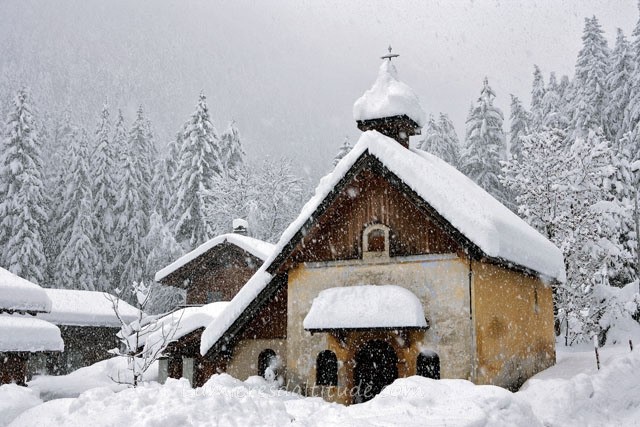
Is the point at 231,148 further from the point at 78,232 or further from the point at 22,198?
the point at 22,198

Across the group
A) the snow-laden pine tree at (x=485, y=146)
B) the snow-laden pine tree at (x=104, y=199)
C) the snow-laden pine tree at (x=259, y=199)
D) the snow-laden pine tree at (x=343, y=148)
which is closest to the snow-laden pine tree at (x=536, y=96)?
the snow-laden pine tree at (x=485, y=146)

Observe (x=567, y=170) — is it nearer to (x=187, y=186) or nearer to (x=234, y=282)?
(x=234, y=282)

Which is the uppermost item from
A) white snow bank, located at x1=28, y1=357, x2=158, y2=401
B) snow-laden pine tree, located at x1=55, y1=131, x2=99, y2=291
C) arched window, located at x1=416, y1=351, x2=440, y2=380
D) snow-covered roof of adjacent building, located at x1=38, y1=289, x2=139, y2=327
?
snow-laden pine tree, located at x1=55, y1=131, x2=99, y2=291

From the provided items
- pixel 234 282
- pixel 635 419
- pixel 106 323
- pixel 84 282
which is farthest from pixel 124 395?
pixel 84 282

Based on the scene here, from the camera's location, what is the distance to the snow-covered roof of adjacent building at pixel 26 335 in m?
21.0

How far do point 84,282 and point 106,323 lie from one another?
10135 mm

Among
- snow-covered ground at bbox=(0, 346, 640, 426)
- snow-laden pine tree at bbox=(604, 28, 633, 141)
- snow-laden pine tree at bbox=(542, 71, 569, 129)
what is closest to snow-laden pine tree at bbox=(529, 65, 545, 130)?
snow-laden pine tree at bbox=(542, 71, 569, 129)

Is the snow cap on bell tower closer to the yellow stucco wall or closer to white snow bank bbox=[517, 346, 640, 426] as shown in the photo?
the yellow stucco wall

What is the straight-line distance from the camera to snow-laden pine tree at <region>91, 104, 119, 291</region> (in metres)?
47.2

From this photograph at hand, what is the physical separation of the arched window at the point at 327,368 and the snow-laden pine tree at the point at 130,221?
109ft

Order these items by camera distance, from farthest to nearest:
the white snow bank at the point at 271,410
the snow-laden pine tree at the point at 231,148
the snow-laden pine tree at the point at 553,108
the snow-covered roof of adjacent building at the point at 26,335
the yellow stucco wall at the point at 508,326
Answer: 1. the snow-laden pine tree at the point at 231,148
2. the snow-laden pine tree at the point at 553,108
3. the snow-covered roof of adjacent building at the point at 26,335
4. the yellow stucco wall at the point at 508,326
5. the white snow bank at the point at 271,410

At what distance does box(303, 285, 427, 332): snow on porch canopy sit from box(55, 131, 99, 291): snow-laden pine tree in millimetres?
34260

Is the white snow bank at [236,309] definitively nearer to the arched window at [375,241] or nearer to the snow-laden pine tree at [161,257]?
→ the arched window at [375,241]

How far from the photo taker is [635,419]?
37.2ft
